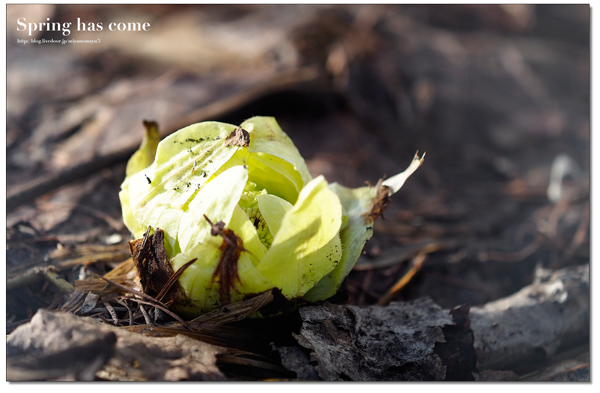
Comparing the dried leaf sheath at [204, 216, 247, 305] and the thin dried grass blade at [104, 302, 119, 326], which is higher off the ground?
the dried leaf sheath at [204, 216, 247, 305]

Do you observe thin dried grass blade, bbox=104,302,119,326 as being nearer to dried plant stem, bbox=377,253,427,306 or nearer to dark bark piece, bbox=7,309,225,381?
dark bark piece, bbox=7,309,225,381

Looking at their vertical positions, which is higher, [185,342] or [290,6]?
[290,6]

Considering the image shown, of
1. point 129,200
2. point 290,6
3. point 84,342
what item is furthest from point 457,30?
point 84,342

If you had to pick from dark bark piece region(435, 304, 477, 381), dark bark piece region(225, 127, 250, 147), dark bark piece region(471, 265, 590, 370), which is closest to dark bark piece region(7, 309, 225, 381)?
dark bark piece region(225, 127, 250, 147)

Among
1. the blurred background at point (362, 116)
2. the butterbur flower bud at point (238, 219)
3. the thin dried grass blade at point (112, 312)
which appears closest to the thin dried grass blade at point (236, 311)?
the butterbur flower bud at point (238, 219)

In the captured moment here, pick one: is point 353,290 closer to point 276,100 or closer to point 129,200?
point 129,200
